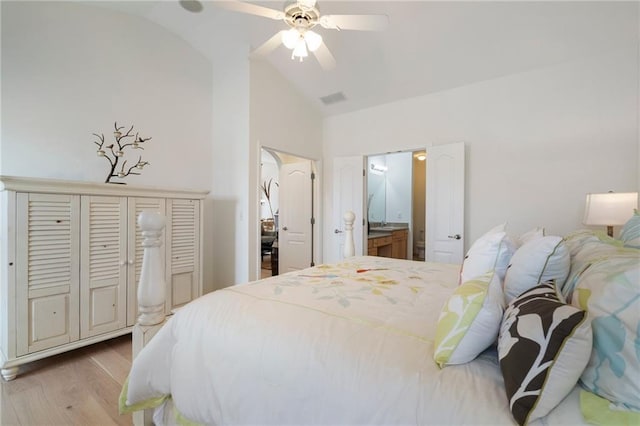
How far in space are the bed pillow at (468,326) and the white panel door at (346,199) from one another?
318 cm

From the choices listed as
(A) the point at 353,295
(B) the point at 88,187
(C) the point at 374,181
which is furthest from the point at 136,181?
(C) the point at 374,181

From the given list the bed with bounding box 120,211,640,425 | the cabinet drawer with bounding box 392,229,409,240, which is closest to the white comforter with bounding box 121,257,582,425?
the bed with bounding box 120,211,640,425

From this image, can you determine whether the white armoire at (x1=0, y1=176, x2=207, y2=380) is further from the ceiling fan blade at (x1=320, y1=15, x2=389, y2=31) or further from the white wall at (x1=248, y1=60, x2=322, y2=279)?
the ceiling fan blade at (x1=320, y1=15, x2=389, y2=31)

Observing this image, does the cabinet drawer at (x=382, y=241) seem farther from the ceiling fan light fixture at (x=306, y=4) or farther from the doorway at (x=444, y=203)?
the ceiling fan light fixture at (x=306, y=4)

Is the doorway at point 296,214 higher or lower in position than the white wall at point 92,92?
lower

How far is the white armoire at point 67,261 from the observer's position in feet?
6.53

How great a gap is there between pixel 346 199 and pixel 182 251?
2.32 meters

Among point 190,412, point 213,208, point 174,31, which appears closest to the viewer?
point 190,412

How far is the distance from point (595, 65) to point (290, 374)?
3731mm

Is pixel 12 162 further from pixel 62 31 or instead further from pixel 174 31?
pixel 174 31

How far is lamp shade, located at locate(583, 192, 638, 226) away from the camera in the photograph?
217 centimetres

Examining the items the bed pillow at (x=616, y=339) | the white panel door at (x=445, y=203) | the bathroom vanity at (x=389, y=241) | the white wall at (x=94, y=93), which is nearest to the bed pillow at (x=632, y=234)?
the bed pillow at (x=616, y=339)

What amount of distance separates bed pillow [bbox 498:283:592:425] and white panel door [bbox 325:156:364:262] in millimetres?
3365

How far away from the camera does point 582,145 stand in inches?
108
